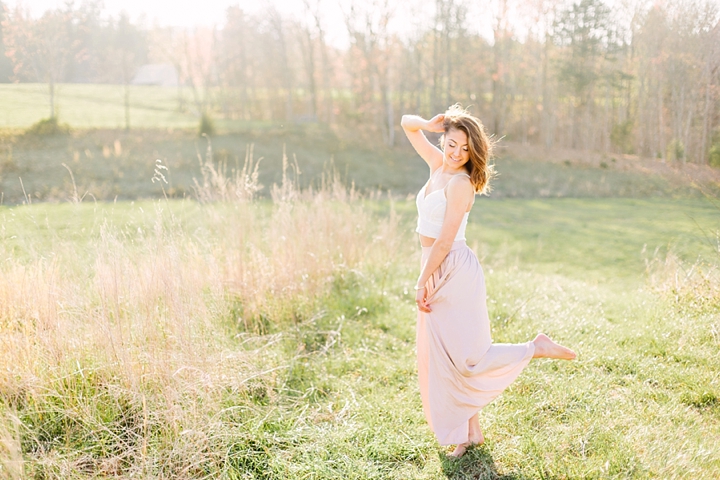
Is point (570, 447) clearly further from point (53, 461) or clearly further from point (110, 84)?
point (110, 84)

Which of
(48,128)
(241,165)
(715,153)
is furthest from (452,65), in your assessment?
(715,153)

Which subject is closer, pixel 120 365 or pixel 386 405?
pixel 120 365

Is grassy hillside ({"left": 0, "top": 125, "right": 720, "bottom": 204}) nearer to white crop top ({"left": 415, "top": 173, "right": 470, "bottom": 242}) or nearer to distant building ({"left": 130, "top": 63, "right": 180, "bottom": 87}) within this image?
distant building ({"left": 130, "top": 63, "right": 180, "bottom": 87})


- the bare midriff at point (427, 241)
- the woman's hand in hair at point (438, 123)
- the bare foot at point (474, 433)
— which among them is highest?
the woman's hand in hair at point (438, 123)

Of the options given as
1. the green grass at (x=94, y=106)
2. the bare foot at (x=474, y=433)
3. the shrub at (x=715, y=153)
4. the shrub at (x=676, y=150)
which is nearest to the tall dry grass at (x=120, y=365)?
the bare foot at (x=474, y=433)

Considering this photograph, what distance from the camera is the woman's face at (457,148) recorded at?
2.77m

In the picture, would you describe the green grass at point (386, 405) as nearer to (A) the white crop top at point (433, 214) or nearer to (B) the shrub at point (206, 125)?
(A) the white crop top at point (433, 214)

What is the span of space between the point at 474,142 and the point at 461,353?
1.18 meters

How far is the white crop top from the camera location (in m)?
2.81

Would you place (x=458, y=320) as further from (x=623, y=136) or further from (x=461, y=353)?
(x=623, y=136)

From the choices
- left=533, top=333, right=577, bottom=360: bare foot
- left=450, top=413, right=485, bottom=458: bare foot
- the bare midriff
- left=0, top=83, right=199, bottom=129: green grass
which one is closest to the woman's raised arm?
the bare midriff

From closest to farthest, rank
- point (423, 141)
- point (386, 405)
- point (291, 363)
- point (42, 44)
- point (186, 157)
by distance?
point (423, 141), point (386, 405), point (291, 363), point (42, 44), point (186, 157)

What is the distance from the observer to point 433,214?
113 inches

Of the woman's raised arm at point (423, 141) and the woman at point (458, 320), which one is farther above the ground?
the woman's raised arm at point (423, 141)
